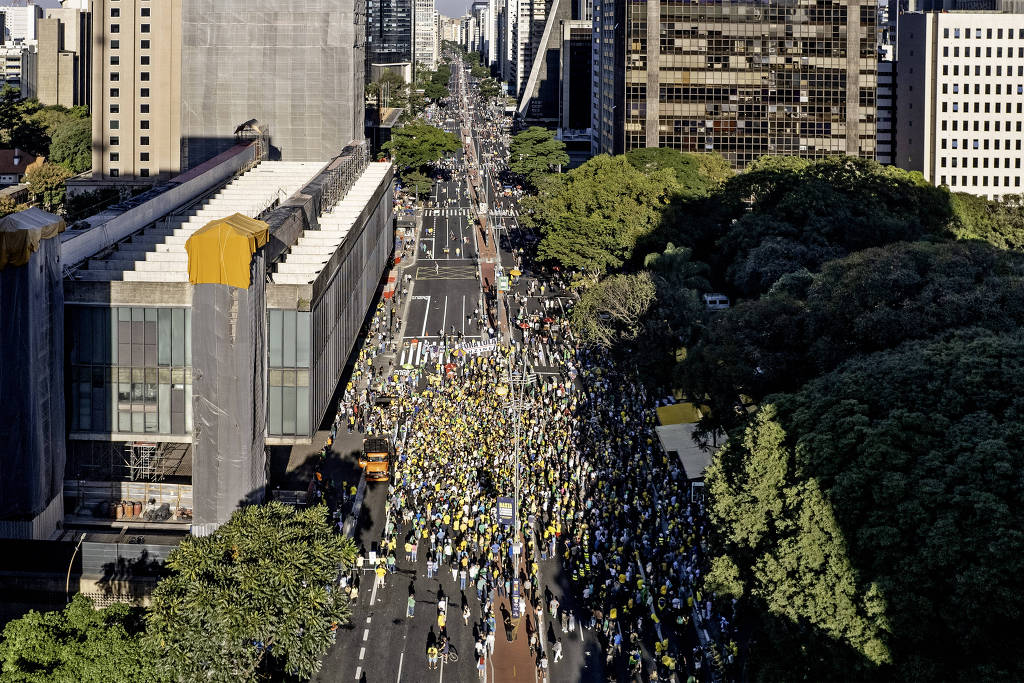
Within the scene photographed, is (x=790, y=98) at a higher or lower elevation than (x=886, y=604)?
higher

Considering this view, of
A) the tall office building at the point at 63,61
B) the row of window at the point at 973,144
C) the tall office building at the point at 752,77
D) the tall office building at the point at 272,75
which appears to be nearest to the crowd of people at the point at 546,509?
the tall office building at the point at 272,75

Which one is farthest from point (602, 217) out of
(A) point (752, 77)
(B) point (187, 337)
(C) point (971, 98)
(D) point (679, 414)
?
(C) point (971, 98)

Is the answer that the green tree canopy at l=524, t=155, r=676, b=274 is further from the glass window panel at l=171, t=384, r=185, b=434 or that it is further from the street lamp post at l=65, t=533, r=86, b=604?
the street lamp post at l=65, t=533, r=86, b=604

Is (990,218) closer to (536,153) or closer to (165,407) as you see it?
(536,153)

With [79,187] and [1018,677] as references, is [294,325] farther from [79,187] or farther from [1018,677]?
[79,187]

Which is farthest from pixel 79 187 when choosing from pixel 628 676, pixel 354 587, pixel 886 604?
pixel 886 604

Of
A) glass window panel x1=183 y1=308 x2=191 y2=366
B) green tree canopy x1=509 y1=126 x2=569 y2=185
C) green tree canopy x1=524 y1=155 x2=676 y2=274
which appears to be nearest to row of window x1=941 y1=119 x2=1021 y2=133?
green tree canopy x1=524 y1=155 x2=676 y2=274

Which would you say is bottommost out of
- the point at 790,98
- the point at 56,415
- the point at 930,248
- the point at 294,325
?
the point at 56,415

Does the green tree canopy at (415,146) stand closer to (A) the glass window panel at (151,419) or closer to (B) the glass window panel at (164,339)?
(B) the glass window panel at (164,339)
